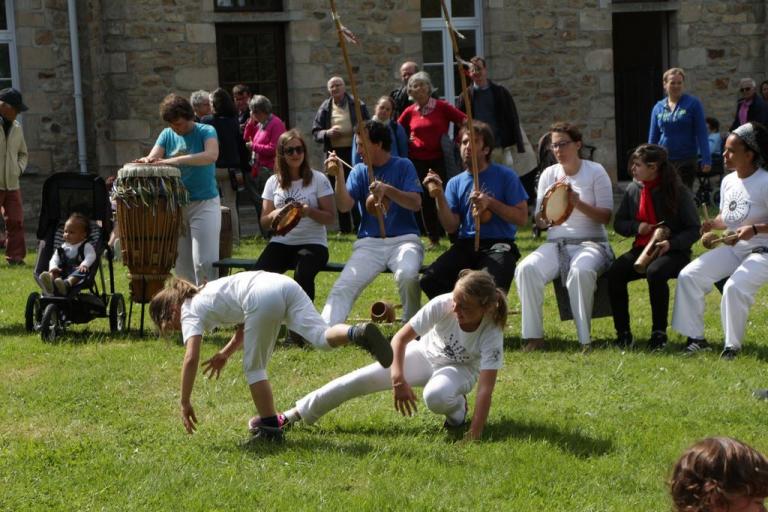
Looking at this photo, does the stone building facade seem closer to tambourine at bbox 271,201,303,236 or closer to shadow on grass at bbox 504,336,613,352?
tambourine at bbox 271,201,303,236

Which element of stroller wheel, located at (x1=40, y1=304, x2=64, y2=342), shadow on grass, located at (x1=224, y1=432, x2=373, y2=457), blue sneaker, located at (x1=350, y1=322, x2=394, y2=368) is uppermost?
blue sneaker, located at (x1=350, y1=322, x2=394, y2=368)

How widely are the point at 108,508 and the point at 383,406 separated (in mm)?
1976

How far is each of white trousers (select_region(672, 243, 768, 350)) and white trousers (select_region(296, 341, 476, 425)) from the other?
2.30 meters

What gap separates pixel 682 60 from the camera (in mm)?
18016

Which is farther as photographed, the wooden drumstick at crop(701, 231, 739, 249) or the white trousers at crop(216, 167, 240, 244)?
the white trousers at crop(216, 167, 240, 244)

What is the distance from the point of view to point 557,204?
8602 millimetres

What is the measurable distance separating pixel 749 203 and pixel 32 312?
500cm

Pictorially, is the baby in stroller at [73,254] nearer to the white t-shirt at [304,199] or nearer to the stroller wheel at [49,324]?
the stroller wheel at [49,324]

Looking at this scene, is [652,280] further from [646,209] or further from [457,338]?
[457,338]

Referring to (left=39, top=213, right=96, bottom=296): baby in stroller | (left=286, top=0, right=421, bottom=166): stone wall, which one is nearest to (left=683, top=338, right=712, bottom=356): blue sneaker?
(left=39, top=213, right=96, bottom=296): baby in stroller

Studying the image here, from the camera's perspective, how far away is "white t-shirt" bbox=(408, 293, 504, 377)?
621cm

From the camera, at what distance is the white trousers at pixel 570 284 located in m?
8.41

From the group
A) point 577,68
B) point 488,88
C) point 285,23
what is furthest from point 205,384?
point 577,68

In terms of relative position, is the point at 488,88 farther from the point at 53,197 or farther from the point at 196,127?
the point at 53,197
